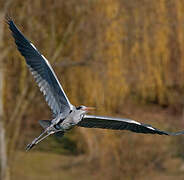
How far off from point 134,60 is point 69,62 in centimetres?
111

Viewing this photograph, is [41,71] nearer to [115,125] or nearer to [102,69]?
[115,125]

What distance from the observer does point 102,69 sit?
409 inches

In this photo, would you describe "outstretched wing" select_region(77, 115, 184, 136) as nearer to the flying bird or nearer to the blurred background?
the flying bird

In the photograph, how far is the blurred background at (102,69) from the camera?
10.2 meters

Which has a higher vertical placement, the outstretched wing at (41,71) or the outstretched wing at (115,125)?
the outstretched wing at (41,71)

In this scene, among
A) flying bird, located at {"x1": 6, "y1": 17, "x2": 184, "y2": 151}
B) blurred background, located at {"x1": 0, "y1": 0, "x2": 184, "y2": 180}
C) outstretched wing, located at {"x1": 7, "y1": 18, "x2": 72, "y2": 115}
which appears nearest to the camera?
flying bird, located at {"x1": 6, "y1": 17, "x2": 184, "y2": 151}

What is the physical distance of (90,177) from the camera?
11.2 meters

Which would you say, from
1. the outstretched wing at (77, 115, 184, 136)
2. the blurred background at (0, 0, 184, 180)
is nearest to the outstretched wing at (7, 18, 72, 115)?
the outstretched wing at (77, 115, 184, 136)

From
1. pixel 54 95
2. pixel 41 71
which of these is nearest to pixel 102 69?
pixel 41 71

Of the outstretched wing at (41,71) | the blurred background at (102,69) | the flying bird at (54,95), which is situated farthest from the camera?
the blurred background at (102,69)

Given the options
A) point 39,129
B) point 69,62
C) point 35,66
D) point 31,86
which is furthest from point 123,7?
point 35,66

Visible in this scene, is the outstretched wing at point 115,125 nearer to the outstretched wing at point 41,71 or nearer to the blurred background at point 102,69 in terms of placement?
the outstretched wing at point 41,71

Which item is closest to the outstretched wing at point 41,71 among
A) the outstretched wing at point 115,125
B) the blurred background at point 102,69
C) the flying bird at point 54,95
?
the flying bird at point 54,95

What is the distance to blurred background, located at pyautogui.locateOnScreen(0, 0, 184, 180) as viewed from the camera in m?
10.2
